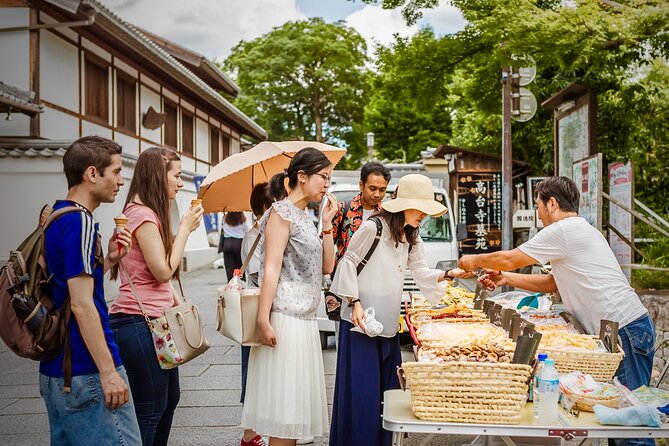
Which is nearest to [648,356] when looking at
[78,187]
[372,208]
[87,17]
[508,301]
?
[508,301]

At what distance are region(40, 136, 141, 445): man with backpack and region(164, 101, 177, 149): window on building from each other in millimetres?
18886

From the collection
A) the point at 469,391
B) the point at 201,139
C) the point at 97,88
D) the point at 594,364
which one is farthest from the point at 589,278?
the point at 201,139

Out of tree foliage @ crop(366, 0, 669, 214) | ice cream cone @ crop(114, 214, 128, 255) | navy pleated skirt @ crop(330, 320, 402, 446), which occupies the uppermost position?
tree foliage @ crop(366, 0, 669, 214)

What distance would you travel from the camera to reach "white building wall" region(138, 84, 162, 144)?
1917 cm

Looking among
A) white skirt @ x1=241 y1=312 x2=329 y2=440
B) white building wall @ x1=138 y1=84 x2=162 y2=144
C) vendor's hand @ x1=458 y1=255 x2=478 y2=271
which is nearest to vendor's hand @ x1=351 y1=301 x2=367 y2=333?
white skirt @ x1=241 y1=312 x2=329 y2=440

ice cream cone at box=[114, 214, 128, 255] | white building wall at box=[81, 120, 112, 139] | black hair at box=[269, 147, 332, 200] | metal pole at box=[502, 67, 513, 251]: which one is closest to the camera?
ice cream cone at box=[114, 214, 128, 255]

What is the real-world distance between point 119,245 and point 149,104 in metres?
17.3

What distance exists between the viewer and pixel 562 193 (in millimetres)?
4379

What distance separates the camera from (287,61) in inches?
1667

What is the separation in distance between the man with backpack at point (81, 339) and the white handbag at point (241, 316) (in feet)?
2.96

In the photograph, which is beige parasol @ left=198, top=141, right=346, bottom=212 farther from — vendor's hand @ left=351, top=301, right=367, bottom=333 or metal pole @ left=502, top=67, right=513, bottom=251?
metal pole @ left=502, top=67, right=513, bottom=251

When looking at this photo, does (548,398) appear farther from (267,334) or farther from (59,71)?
(59,71)

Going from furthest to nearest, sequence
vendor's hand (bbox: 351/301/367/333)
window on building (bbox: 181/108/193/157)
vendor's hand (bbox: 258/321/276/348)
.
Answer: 1. window on building (bbox: 181/108/193/157)
2. vendor's hand (bbox: 351/301/367/333)
3. vendor's hand (bbox: 258/321/276/348)

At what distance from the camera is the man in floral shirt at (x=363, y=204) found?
18.5 feet
